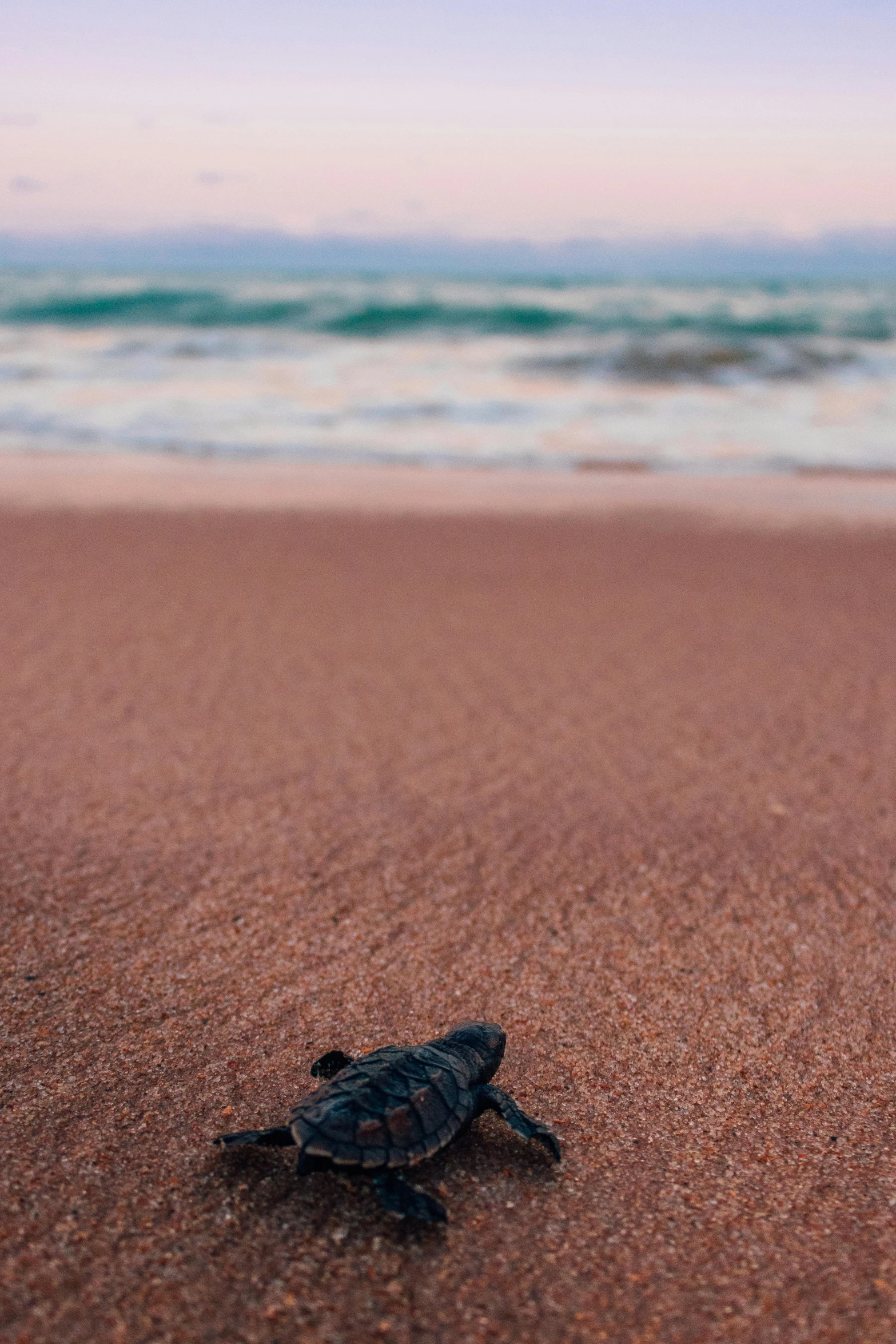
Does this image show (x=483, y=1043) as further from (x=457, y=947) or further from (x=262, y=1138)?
(x=457, y=947)

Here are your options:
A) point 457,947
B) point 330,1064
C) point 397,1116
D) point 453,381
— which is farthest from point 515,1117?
point 453,381

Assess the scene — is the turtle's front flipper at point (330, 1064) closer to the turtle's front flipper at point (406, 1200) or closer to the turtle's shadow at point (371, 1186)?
the turtle's shadow at point (371, 1186)

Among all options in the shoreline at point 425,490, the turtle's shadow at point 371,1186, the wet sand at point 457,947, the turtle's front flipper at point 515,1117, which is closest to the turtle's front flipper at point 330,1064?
the wet sand at point 457,947

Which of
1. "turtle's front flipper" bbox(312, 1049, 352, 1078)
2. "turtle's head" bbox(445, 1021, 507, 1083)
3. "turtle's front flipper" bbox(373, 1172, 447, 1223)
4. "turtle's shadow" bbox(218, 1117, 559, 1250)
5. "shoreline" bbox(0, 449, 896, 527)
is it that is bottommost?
"turtle's shadow" bbox(218, 1117, 559, 1250)

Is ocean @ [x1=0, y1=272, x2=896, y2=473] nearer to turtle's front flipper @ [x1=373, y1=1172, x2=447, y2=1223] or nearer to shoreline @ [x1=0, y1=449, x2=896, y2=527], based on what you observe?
shoreline @ [x1=0, y1=449, x2=896, y2=527]

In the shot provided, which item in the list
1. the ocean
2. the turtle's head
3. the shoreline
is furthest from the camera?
the ocean

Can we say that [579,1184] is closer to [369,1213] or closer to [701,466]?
[369,1213]

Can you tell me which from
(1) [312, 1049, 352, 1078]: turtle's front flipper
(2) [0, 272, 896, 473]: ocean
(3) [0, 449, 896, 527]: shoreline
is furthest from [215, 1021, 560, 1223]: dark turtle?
(2) [0, 272, 896, 473]: ocean
